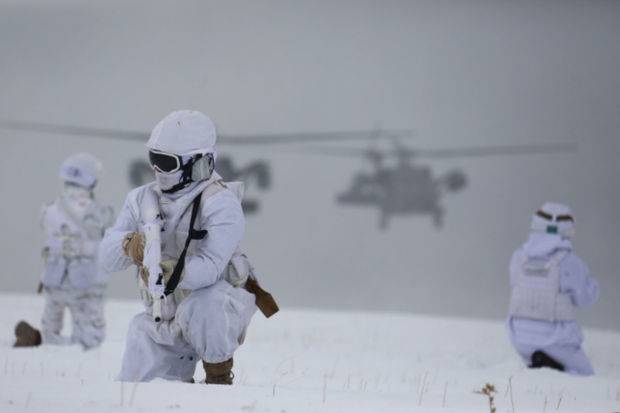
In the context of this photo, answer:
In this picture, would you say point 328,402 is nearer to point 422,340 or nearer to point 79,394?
point 79,394

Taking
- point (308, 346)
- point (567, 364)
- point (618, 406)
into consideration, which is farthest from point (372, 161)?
point (618, 406)

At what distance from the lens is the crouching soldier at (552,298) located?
632cm

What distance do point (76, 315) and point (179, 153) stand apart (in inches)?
138

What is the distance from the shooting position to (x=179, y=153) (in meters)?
3.66

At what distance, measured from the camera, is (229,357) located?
360 centimetres

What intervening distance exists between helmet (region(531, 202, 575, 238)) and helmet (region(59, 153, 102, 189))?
3.31m

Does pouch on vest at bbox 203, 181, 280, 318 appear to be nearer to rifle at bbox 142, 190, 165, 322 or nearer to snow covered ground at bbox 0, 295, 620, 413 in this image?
rifle at bbox 142, 190, 165, 322

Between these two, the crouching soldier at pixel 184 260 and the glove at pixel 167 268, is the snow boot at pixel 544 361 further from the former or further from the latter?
the glove at pixel 167 268

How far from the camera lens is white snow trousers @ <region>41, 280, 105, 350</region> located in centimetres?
671

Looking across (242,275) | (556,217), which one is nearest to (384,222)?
(556,217)

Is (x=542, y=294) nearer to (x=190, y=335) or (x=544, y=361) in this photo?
(x=544, y=361)

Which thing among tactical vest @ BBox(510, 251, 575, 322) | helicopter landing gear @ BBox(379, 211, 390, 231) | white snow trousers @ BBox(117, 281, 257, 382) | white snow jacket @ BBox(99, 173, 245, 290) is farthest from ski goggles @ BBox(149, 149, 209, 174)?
helicopter landing gear @ BBox(379, 211, 390, 231)

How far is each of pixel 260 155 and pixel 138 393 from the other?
24.0 ft

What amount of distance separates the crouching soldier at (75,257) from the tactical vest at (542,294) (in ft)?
10.0
